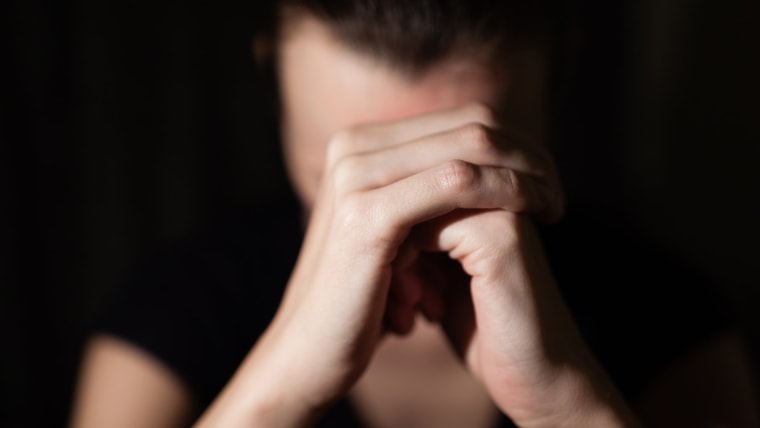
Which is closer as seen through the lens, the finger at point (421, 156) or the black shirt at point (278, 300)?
the finger at point (421, 156)

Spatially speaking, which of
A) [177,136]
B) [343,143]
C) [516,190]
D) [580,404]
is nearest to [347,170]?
[343,143]

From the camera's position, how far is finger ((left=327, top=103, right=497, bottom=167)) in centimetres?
65

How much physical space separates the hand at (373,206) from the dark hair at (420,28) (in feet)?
0.34

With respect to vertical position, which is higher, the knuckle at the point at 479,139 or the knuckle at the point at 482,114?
the knuckle at the point at 482,114

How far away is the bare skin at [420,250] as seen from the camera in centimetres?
62

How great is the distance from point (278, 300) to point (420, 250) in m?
0.43

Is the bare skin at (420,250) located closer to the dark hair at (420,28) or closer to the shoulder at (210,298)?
the dark hair at (420,28)

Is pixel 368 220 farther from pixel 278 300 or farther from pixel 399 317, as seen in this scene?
pixel 278 300

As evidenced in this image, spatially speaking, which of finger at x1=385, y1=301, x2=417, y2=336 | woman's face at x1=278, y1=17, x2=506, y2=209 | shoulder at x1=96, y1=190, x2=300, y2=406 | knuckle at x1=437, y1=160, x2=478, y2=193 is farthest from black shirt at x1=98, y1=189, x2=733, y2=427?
knuckle at x1=437, y1=160, x2=478, y2=193

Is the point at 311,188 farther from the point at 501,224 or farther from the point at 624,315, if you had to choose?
the point at 624,315

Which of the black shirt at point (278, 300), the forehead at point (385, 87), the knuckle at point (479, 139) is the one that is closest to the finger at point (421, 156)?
the knuckle at point (479, 139)

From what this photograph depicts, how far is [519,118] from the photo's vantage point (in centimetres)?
77

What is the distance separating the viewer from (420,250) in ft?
2.27

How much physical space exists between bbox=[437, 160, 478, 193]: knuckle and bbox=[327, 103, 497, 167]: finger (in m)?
0.06
